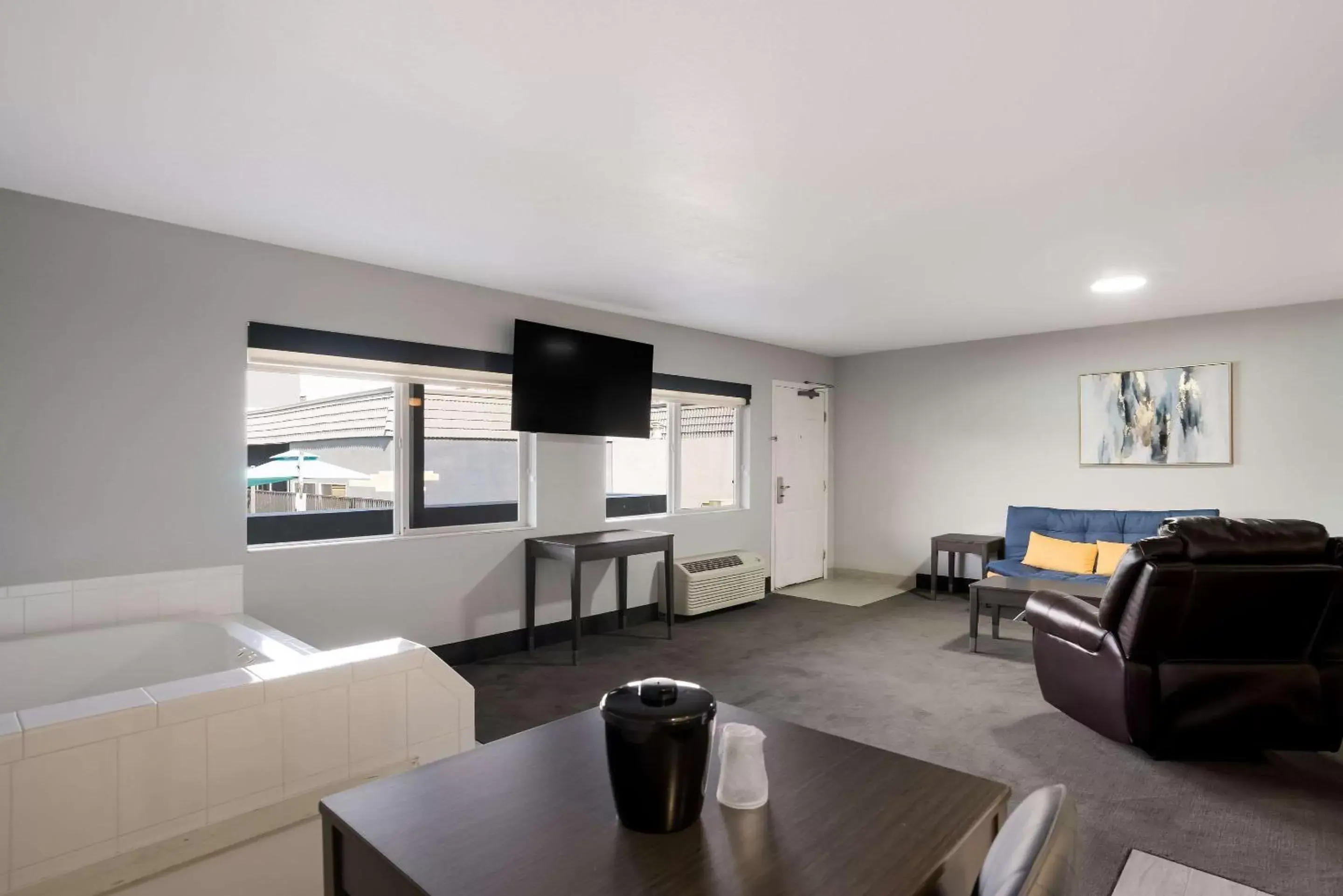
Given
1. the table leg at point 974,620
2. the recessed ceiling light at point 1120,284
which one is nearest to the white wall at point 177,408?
the table leg at point 974,620

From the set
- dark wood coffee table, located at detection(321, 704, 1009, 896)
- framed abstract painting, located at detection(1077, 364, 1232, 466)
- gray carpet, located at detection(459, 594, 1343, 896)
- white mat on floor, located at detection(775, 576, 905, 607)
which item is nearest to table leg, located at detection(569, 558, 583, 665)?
gray carpet, located at detection(459, 594, 1343, 896)

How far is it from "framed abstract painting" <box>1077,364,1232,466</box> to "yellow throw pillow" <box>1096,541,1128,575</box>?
84 centimetres

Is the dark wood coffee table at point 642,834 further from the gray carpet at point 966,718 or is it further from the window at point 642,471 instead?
the window at point 642,471

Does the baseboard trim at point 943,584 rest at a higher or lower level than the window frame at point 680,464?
lower

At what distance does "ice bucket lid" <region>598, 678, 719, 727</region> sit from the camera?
0.91m

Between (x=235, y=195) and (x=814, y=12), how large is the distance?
2.45 m

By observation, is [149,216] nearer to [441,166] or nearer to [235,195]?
[235,195]

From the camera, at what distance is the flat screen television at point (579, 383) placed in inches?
178

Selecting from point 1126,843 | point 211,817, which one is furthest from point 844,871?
point 1126,843

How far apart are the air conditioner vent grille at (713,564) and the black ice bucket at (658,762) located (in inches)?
182

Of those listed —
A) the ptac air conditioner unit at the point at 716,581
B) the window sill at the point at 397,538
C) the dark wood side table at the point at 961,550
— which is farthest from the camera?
the dark wood side table at the point at 961,550

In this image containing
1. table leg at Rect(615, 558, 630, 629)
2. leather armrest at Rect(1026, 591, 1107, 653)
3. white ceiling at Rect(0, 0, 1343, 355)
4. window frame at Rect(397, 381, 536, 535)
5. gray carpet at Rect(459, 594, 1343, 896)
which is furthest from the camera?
table leg at Rect(615, 558, 630, 629)

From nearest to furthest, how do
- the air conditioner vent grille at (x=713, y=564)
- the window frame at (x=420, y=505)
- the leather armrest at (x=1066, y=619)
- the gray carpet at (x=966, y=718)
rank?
the gray carpet at (x=966, y=718)
the leather armrest at (x=1066, y=619)
the window frame at (x=420, y=505)
the air conditioner vent grille at (x=713, y=564)

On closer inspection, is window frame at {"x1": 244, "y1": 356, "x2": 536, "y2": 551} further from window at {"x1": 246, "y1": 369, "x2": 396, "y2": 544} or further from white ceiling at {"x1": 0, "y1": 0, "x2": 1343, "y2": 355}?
white ceiling at {"x1": 0, "y1": 0, "x2": 1343, "y2": 355}
